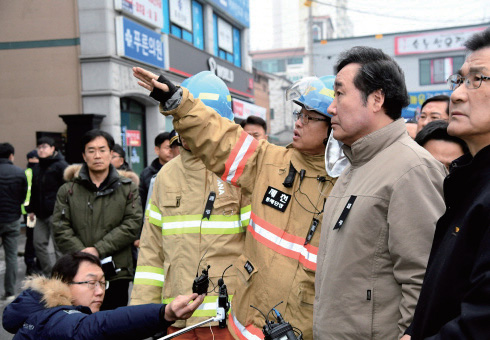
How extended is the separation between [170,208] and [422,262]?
1759 millimetres

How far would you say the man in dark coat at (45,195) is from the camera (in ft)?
23.8

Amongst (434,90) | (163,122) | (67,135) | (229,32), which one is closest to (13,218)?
(67,135)

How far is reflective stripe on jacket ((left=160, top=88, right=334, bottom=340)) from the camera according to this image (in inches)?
93.5

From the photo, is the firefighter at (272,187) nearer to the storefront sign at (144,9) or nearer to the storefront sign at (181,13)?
the storefront sign at (144,9)

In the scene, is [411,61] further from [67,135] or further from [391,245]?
[391,245]

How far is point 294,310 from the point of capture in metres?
2.35

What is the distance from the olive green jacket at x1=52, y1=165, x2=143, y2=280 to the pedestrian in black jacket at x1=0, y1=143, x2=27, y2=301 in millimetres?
2792

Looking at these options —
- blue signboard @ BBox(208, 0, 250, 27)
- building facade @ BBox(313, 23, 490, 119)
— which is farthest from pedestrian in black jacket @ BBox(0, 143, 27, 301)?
building facade @ BBox(313, 23, 490, 119)

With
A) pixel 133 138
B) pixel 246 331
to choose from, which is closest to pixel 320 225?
pixel 246 331

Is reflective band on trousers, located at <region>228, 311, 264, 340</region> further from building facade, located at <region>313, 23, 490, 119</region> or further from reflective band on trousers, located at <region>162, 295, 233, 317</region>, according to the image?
building facade, located at <region>313, 23, 490, 119</region>

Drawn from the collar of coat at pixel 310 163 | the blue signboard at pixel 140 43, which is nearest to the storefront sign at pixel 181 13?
the blue signboard at pixel 140 43

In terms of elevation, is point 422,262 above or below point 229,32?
below

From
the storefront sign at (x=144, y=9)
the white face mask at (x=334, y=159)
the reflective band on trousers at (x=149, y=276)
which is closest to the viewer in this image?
the white face mask at (x=334, y=159)

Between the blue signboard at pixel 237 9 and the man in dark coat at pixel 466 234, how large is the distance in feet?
60.5
